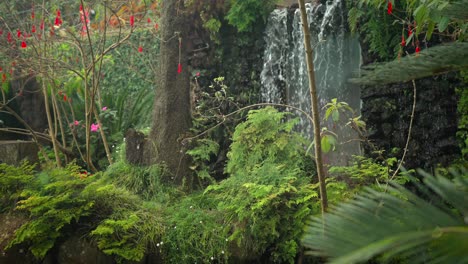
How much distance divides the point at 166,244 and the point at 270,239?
937 millimetres

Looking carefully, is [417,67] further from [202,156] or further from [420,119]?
[202,156]

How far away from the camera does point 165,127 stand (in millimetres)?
6406

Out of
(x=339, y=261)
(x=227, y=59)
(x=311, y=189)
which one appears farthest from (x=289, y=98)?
(x=339, y=261)

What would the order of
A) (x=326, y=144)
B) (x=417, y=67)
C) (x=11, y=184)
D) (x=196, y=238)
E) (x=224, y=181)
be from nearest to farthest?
1. (x=417, y=67)
2. (x=326, y=144)
3. (x=196, y=238)
4. (x=11, y=184)
5. (x=224, y=181)

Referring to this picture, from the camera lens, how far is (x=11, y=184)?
497cm

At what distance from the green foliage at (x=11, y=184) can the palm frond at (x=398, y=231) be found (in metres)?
4.45

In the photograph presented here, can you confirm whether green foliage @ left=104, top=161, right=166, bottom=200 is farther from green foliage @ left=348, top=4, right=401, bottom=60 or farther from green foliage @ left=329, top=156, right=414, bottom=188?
green foliage @ left=348, top=4, right=401, bottom=60

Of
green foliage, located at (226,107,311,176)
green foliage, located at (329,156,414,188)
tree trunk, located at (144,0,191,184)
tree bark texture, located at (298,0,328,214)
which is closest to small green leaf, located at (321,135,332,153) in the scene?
tree bark texture, located at (298,0,328,214)

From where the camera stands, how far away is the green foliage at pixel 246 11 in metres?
6.88

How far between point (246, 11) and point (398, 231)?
628cm

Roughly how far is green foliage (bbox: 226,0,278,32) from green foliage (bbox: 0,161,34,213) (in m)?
3.19

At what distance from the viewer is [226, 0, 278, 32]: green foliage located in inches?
271

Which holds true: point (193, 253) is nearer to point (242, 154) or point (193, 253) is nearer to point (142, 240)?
point (142, 240)

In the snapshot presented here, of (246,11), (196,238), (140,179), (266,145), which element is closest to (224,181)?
(266,145)
